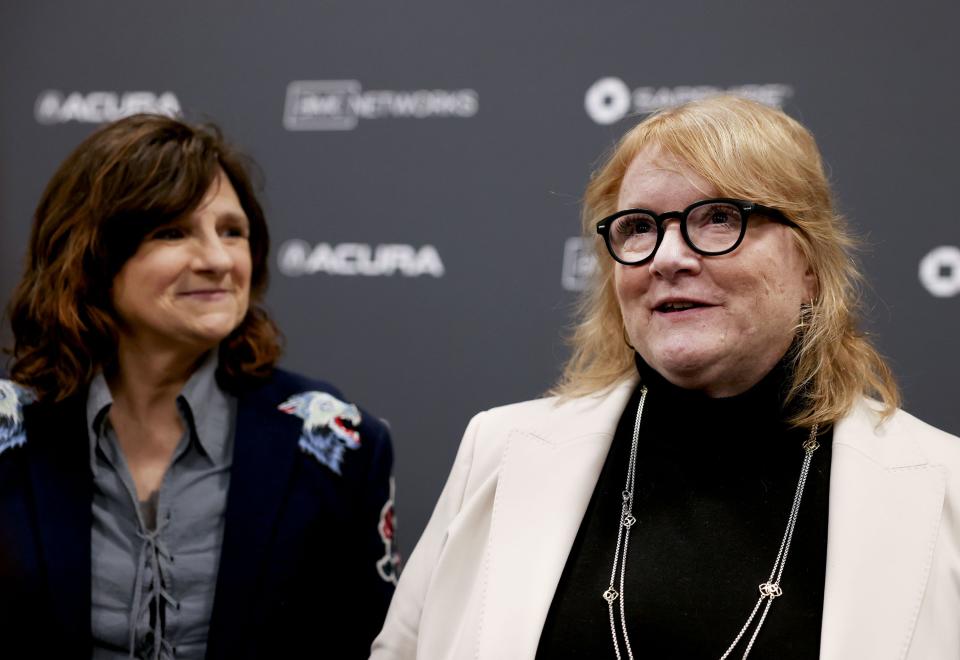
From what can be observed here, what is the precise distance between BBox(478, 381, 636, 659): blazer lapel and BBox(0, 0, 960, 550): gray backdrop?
87 cm

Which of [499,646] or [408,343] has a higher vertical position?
[408,343]

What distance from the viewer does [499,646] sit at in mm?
1670

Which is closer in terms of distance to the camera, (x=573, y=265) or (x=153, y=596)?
(x=153, y=596)

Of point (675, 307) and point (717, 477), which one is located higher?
point (675, 307)

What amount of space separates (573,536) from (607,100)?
141cm

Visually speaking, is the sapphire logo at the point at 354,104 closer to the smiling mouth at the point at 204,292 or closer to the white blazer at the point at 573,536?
the smiling mouth at the point at 204,292

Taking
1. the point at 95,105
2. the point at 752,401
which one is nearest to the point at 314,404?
the point at 752,401

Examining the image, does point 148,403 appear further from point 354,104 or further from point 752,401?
point 752,401

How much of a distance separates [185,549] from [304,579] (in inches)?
Answer: 9.8

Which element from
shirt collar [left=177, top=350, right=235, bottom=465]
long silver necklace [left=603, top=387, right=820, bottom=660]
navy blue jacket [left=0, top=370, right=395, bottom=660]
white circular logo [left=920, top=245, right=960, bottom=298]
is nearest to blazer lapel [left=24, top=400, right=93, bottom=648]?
navy blue jacket [left=0, top=370, right=395, bottom=660]

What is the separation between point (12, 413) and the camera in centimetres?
219

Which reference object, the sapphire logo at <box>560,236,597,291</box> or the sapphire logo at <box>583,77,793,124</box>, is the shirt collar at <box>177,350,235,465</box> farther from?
the sapphire logo at <box>583,77,793,124</box>

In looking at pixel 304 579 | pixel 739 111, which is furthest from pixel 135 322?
pixel 739 111

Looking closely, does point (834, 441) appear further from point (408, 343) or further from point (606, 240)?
point (408, 343)
